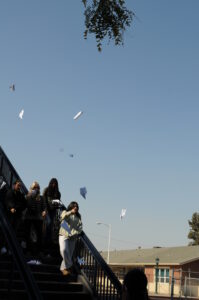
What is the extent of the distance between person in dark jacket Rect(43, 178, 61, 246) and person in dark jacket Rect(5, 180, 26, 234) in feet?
1.98

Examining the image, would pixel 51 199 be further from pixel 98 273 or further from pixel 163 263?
pixel 163 263

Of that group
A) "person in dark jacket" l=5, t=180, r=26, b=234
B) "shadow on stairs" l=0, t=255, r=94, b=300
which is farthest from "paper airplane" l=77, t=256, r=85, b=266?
"person in dark jacket" l=5, t=180, r=26, b=234

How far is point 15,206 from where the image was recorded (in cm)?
998

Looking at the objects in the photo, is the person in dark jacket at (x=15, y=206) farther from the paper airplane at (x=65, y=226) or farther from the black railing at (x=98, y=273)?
the black railing at (x=98, y=273)

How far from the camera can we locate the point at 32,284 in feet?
20.2

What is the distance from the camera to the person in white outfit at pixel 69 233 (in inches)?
362

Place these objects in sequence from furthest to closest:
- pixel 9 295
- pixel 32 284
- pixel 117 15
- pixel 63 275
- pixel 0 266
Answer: pixel 117 15 < pixel 63 275 < pixel 0 266 < pixel 9 295 < pixel 32 284

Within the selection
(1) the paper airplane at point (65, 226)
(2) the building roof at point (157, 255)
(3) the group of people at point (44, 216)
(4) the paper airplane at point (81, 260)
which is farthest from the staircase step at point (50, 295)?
(2) the building roof at point (157, 255)

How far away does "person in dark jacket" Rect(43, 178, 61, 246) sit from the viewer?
10.5 metres

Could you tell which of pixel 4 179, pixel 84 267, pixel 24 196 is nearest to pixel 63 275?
pixel 84 267

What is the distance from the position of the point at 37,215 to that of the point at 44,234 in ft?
1.56

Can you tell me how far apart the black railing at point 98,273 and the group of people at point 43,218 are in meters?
0.28

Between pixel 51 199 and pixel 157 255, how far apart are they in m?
51.0

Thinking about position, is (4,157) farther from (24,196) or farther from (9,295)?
(9,295)
